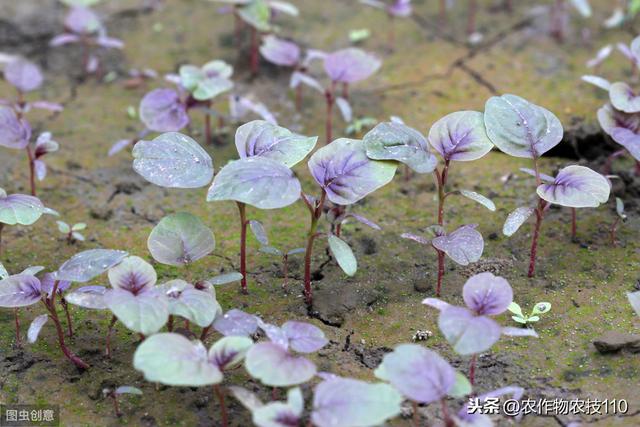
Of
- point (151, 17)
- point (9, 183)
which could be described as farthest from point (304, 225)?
point (151, 17)

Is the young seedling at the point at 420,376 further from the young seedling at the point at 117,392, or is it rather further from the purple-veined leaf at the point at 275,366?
the young seedling at the point at 117,392

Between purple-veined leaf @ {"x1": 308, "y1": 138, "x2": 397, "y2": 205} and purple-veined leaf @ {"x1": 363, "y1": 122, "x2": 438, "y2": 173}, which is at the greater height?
purple-veined leaf @ {"x1": 363, "y1": 122, "x2": 438, "y2": 173}

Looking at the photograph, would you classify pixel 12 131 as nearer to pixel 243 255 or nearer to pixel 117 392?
pixel 243 255

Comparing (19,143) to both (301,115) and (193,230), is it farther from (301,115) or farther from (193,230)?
(301,115)

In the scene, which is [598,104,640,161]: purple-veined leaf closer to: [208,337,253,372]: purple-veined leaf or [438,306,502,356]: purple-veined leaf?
[438,306,502,356]: purple-veined leaf

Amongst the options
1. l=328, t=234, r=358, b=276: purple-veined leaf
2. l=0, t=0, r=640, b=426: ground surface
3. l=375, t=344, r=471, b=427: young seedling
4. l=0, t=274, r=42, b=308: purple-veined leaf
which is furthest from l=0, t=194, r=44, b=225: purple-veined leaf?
l=375, t=344, r=471, b=427: young seedling
